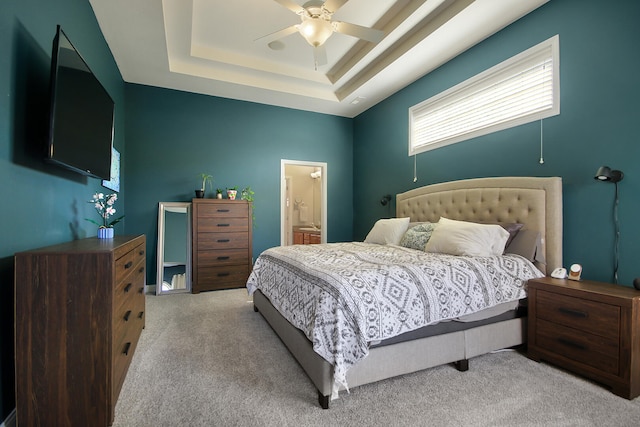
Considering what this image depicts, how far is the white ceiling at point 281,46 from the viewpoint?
2.79 m

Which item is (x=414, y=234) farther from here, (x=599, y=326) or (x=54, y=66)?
(x=54, y=66)

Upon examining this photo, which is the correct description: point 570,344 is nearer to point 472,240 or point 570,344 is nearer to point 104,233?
point 472,240

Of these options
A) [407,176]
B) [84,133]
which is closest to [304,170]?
[407,176]

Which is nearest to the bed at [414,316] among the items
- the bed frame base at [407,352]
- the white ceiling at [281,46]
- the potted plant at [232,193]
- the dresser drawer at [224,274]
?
the bed frame base at [407,352]

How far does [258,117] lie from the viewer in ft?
16.2

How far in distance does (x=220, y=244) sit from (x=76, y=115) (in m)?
2.58

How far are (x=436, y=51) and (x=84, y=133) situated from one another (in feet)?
11.7

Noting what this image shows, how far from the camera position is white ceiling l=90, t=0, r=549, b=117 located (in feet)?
9.14

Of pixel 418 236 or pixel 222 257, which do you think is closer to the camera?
pixel 418 236

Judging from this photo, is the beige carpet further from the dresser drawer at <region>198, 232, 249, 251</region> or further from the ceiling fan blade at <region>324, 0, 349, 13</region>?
the ceiling fan blade at <region>324, 0, 349, 13</region>

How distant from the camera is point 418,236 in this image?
3076 millimetres

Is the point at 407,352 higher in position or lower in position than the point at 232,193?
lower

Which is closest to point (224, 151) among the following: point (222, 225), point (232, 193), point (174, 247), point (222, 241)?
point (232, 193)

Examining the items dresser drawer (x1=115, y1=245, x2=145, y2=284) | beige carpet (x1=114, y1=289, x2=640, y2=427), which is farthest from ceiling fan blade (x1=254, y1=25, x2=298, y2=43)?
beige carpet (x1=114, y1=289, x2=640, y2=427)
